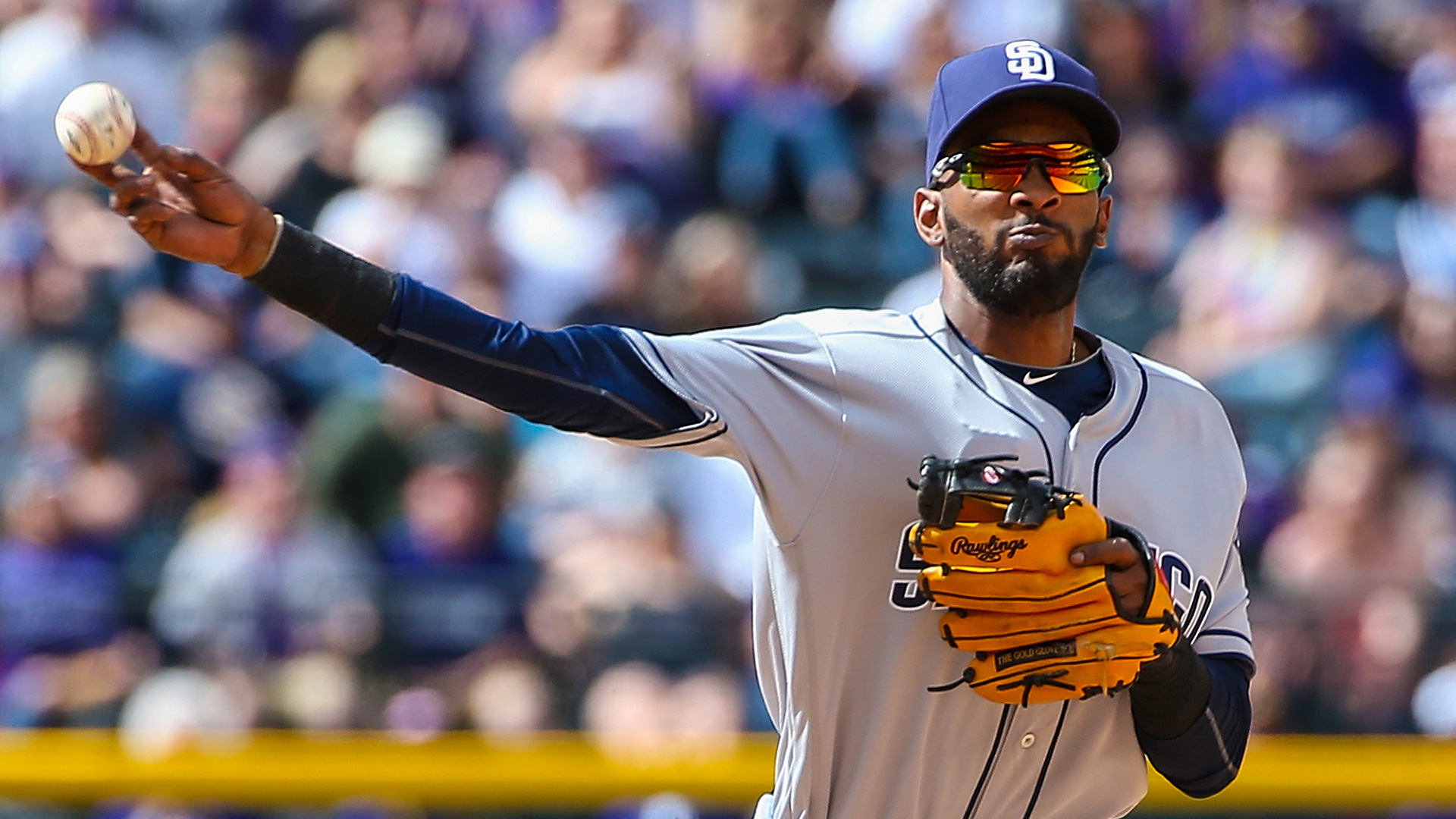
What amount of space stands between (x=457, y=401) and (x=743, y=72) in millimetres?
1819

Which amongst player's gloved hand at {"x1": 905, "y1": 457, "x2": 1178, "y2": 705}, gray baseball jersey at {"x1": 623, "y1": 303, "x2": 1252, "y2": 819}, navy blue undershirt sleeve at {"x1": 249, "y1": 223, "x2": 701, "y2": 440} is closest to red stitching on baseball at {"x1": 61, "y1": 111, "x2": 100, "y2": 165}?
navy blue undershirt sleeve at {"x1": 249, "y1": 223, "x2": 701, "y2": 440}

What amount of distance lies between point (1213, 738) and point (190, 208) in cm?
161

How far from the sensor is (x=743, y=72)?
7.55 meters

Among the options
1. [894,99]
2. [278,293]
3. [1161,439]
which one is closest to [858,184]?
[894,99]

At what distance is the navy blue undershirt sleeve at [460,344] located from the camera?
8.11 ft

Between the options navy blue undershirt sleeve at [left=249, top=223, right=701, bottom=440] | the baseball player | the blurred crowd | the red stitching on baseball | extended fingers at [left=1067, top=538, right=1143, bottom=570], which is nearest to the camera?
the red stitching on baseball

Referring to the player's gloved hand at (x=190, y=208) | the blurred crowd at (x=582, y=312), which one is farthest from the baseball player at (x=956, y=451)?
the blurred crowd at (x=582, y=312)

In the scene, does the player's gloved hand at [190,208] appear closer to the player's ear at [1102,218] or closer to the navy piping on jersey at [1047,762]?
the player's ear at [1102,218]

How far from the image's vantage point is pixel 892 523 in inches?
107

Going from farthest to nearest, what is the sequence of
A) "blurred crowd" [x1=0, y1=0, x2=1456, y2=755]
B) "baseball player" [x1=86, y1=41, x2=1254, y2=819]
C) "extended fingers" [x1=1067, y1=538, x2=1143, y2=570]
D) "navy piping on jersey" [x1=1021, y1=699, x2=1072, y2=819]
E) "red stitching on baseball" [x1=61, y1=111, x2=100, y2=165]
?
"blurred crowd" [x1=0, y1=0, x2=1456, y2=755] < "navy piping on jersey" [x1=1021, y1=699, x2=1072, y2=819] < "baseball player" [x1=86, y1=41, x2=1254, y2=819] < "extended fingers" [x1=1067, y1=538, x2=1143, y2=570] < "red stitching on baseball" [x1=61, y1=111, x2=100, y2=165]

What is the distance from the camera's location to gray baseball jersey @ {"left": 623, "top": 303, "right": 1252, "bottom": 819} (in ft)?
8.87

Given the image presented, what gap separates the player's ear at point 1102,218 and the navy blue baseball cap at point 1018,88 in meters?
0.07

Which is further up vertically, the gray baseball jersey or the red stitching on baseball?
the red stitching on baseball

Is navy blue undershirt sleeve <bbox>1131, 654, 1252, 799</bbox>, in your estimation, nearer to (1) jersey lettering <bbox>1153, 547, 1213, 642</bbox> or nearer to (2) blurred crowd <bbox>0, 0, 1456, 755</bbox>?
(1) jersey lettering <bbox>1153, 547, 1213, 642</bbox>
